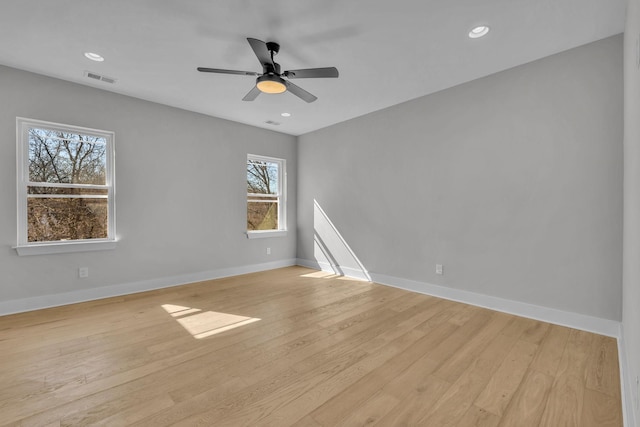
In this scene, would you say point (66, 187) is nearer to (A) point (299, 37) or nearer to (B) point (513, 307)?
(A) point (299, 37)

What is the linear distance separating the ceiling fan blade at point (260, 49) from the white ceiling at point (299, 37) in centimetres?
25

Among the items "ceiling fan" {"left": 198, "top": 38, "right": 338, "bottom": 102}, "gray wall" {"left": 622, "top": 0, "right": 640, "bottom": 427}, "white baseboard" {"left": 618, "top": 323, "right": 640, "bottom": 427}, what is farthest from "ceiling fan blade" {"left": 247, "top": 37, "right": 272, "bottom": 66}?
"white baseboard" {"left": 618, "top": 323, "right": 640, "bottom": 427}

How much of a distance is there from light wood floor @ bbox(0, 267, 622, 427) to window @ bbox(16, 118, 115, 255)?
860 millimetres

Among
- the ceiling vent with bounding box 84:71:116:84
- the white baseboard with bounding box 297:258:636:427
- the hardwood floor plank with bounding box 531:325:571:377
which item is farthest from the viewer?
the ceiling vent with bounding box 84:71:116:84

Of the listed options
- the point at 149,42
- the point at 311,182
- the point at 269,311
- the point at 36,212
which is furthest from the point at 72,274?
the point at 311,182

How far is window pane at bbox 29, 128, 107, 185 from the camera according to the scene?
10.8ft

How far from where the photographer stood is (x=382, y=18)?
7.52ft

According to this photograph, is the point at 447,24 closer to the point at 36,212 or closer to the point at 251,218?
the point at 251,218

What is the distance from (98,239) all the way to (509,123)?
526cm

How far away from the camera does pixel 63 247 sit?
3.34m

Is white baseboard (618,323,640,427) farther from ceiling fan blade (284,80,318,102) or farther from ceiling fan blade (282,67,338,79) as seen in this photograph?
ceiling fan blade (284,80,318,102)

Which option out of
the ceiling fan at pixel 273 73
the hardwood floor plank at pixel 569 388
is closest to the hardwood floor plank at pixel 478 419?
the hardwood floor plank at pixel 569 388

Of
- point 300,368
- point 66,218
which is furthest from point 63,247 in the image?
point 300,368

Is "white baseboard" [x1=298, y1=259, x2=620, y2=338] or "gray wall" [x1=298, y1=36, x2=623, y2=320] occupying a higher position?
"gray wall" [x1=298, y1=36, x2=623, y2=320]
